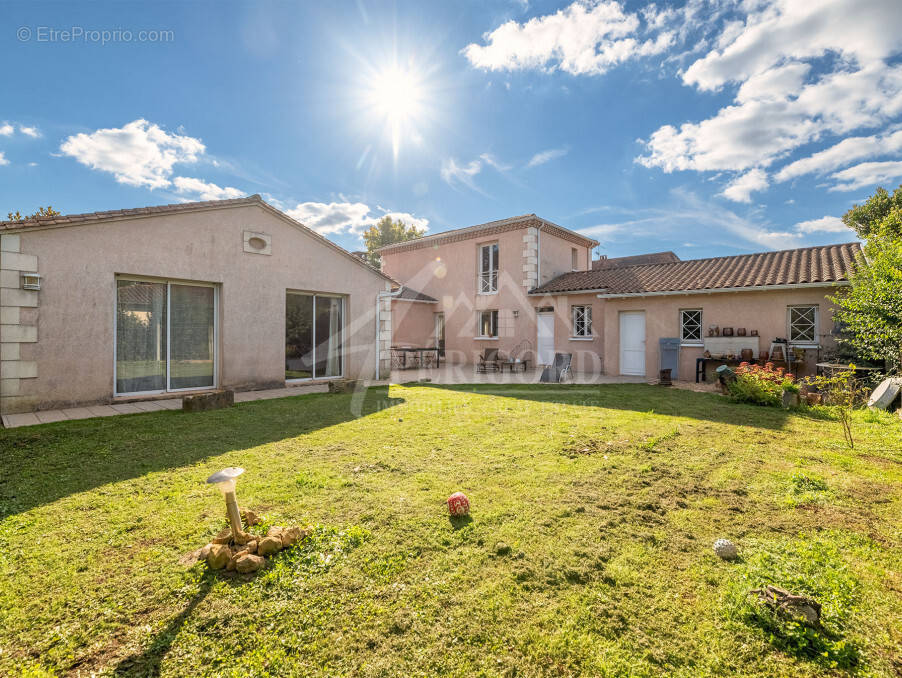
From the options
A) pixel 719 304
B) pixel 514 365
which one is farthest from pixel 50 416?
pixel 719 304

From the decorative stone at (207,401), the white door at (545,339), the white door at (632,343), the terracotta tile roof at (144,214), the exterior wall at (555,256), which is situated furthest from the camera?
the exterior wall at (555,256)

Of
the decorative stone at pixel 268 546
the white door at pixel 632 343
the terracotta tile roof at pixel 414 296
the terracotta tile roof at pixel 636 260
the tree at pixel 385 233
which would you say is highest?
the tree at pixel 385 233

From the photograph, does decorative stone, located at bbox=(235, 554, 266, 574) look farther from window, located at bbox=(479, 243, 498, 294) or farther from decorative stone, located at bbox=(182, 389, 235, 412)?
window, located at bbox=(479, 243, 498, 294)

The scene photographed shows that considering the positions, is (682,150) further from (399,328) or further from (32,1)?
(32,1)

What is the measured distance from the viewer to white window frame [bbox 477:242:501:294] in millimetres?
17094

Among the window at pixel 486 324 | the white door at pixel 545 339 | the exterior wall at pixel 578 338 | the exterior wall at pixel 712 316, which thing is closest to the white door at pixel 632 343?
the exterior wall at pixel 712 316

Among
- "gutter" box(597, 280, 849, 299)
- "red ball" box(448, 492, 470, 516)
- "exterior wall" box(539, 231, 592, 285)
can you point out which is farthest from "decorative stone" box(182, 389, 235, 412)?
"exterior wall" box(539, 231, 592, 285)

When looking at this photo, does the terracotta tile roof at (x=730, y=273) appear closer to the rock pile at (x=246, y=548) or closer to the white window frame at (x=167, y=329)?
the white window frame at (x=167, y=329)

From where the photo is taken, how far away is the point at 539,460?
177 inches

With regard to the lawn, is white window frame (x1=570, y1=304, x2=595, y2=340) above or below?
above

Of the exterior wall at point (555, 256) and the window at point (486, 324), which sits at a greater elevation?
the exterior wall at point (555, 256)

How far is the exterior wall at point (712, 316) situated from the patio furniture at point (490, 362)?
3.88 meters

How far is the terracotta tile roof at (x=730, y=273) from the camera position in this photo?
10.5 metres

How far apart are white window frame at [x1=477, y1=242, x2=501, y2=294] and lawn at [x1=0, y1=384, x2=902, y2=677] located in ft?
40.8
